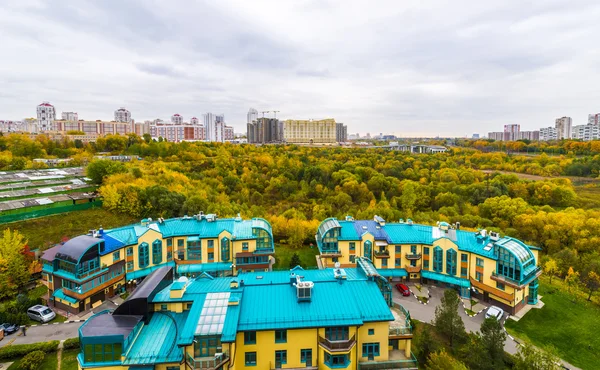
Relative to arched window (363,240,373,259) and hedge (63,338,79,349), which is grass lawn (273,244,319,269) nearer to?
arched window (363,240,373,259)

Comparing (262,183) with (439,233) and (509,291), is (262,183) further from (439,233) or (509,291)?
(509,291)

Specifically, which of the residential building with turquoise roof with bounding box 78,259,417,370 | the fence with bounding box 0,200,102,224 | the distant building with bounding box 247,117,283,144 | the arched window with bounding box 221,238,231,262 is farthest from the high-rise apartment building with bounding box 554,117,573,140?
the fence with bounding box 0,200,102,224

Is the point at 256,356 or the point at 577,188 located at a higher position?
the point at 577,188

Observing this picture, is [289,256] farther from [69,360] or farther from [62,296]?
[69,360]

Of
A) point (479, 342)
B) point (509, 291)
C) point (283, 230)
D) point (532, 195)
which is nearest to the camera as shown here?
point (479, 342)

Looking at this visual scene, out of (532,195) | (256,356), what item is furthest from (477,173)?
(256,356)

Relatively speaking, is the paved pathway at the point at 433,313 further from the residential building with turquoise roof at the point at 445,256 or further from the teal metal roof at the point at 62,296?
the teal metal roof at the point at 62,296

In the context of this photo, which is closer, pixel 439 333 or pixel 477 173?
pixel 439 333

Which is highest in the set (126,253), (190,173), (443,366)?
(190,173)
